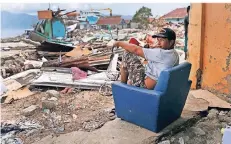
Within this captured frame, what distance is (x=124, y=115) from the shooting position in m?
3.75

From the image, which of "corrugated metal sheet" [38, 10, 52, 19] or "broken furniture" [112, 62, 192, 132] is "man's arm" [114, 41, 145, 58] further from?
"corrugated metal sheet" [38, 10, 52, 19]

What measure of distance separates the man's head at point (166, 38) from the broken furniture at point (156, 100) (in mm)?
300

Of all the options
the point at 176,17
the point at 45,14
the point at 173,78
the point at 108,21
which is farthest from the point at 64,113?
the point at 176,17

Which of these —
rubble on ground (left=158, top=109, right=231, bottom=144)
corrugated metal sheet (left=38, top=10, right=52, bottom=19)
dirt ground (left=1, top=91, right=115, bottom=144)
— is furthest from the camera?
corrugated metal sheet (left=38, top=10, right=52, bottom=19)

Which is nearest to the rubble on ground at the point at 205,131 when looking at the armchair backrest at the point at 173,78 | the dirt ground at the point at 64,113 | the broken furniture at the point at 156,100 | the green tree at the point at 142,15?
the broken furniture at the point at 156,100

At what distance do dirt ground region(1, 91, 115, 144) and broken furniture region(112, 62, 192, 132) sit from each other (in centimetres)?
56

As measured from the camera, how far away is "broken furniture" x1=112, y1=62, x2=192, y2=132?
3.21 meters

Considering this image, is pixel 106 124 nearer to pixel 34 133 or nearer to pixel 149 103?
pixel 149 103

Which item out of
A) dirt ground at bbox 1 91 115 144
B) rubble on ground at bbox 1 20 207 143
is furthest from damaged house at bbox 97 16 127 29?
dirt ground at bbox 1 91 115 144

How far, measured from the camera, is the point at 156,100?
3207 mm

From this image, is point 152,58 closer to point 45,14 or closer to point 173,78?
point 173,78

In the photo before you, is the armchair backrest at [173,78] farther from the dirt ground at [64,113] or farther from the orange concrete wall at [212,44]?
the orange concrete wall at [212,44]

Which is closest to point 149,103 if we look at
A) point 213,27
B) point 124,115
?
point 124,115

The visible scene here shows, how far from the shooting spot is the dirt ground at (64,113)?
404cm
